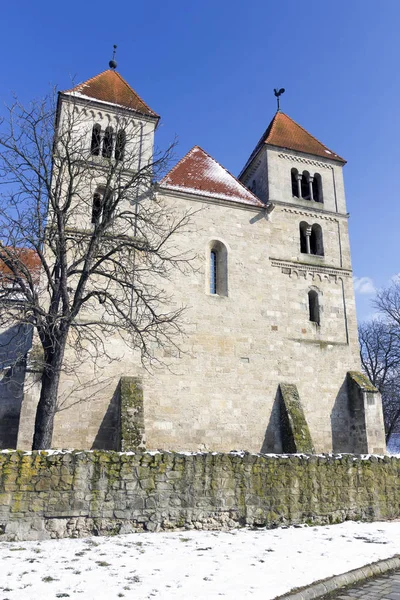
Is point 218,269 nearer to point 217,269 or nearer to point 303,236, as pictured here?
point 217,269

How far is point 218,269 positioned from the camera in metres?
18.3

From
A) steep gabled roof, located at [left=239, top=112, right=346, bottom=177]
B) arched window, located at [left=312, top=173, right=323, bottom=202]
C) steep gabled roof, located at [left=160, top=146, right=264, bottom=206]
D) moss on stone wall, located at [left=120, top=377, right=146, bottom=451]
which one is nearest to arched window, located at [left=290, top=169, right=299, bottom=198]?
arched window, located at [left=312, top=173, right=323, bottom=202]

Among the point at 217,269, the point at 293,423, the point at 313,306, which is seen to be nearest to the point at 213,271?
the point at 217,269

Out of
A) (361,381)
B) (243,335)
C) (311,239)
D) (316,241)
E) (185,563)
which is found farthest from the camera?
(311,239)

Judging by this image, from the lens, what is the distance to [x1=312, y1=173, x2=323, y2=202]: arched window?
21.2m

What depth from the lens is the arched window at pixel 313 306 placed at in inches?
740

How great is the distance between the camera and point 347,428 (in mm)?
17281

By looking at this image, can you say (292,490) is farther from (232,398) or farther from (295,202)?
(295,202)

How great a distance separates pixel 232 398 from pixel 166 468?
7883 mm

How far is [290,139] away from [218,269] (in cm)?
853

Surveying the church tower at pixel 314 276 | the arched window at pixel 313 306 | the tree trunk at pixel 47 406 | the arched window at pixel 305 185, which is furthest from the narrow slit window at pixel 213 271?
the tree trunk at pixel 47 406

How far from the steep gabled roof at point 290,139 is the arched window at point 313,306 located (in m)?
7.23

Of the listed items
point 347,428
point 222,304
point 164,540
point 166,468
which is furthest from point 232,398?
point 164,540

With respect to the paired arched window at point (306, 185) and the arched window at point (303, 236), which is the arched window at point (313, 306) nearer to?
the arched window at point (303, 236)
